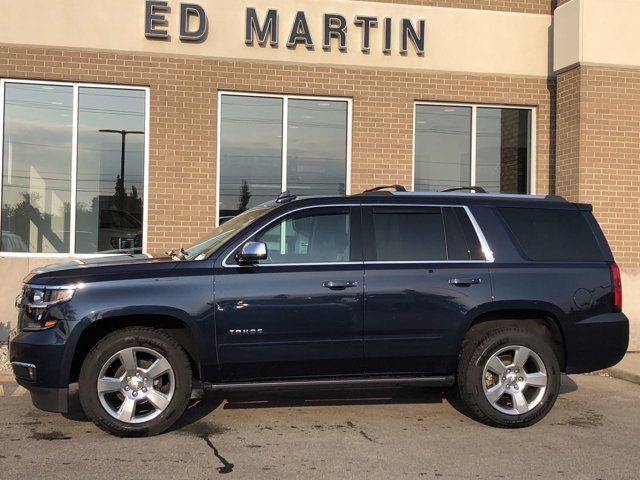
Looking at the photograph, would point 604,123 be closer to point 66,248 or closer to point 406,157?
point 406,157

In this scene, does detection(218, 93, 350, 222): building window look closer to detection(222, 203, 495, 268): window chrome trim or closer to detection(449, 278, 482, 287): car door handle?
detection(222, 203, 495, 268): window chrome trim

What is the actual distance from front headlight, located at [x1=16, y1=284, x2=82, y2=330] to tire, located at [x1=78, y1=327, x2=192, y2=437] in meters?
0.44

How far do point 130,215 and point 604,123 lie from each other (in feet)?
23.8

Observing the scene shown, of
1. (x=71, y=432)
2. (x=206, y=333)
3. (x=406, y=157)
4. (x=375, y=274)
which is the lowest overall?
(x=71, y=432)

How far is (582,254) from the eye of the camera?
6113 mm

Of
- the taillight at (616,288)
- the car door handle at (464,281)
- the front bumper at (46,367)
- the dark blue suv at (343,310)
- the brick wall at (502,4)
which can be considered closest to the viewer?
the front bumper at (46,367)

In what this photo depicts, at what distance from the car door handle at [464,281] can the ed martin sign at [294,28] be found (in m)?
5.74

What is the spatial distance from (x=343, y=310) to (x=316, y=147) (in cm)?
552

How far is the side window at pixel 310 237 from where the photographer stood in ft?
18.7

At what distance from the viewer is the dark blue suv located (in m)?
5.32

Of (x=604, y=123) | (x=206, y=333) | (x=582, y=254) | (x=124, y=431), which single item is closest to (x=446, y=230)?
(x=582, y=254)

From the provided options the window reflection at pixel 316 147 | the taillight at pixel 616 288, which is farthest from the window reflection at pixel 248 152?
the taillight at pixel 616 288

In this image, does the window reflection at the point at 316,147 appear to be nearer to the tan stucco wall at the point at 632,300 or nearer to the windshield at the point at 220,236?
the windshield at the point at 220,236

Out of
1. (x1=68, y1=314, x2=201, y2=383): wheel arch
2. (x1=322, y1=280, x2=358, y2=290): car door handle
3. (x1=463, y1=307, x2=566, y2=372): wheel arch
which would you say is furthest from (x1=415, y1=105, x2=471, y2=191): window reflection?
(x1=68, y1=314, x2=201, y2=383): wheel arch
